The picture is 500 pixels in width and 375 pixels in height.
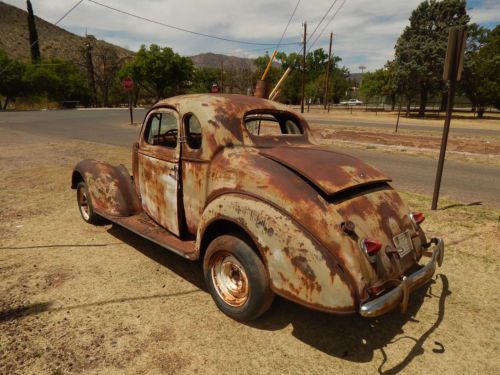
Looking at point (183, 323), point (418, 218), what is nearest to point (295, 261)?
point (183, 323)

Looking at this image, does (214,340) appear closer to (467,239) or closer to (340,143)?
(467,239)

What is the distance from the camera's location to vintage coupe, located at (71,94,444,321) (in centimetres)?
245

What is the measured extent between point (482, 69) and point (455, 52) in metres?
36.7

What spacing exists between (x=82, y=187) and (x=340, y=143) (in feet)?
37.1

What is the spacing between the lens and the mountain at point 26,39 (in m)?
80.7

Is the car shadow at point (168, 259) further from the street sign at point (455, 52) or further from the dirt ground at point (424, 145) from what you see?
the dirt ground at point (424, 145)

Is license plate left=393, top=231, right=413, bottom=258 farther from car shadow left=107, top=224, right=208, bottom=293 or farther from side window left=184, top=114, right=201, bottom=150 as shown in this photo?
side window left=184, top=114, right=201, bottom=150

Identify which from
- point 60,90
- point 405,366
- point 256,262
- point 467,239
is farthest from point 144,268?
point 60,90

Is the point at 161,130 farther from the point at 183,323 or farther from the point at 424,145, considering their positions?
the point at 424,145

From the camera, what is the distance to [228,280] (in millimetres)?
3121

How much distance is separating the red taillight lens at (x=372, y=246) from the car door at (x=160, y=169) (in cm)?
200

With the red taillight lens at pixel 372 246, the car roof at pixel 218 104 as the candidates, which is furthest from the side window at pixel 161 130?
the red taillight lens at pixel 372 246

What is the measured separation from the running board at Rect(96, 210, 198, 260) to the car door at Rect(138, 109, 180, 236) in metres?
0.08

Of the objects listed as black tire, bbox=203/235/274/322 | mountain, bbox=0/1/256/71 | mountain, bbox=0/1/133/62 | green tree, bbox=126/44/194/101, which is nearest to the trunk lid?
black tire, bbox=203/235/274/322
